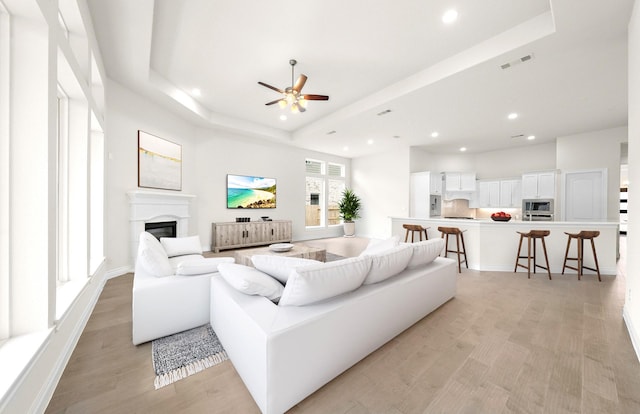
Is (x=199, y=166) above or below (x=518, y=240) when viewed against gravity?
above

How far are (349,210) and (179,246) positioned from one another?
6.33 meters

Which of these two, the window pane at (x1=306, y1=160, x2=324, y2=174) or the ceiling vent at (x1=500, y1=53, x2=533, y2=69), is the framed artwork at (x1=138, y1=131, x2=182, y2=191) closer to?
the window pane at (x1=306, y1=160, x2=324, y2=174)

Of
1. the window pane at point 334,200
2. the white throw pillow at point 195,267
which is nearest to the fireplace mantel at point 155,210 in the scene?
the white throw pillow at point 195,267

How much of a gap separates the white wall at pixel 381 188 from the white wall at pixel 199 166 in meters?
0.79

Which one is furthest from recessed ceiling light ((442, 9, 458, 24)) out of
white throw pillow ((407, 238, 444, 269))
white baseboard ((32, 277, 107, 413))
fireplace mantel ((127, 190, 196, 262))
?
fireplace mantel ((127, 190, 196, 262))

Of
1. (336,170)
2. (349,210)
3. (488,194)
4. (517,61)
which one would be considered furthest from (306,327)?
(488,194)

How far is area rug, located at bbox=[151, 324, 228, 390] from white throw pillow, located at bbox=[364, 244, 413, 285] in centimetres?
131

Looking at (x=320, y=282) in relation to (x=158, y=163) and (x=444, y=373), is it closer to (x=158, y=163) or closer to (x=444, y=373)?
(x=444, y=373)

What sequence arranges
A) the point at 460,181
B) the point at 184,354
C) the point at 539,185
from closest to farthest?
1. the point at 184,354
2. the point at 539,185
3. the point at 460,181

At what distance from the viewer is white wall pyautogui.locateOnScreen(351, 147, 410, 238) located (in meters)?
7.98

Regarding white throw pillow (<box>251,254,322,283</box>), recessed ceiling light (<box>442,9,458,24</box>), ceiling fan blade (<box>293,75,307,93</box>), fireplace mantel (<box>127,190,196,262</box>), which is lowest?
white throw pillow (<box>251,254,322,283</box>)

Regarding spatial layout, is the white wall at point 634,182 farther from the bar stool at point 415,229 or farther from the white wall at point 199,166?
the white wall at point 199,166

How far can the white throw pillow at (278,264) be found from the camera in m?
1.89

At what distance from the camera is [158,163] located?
4828mm
